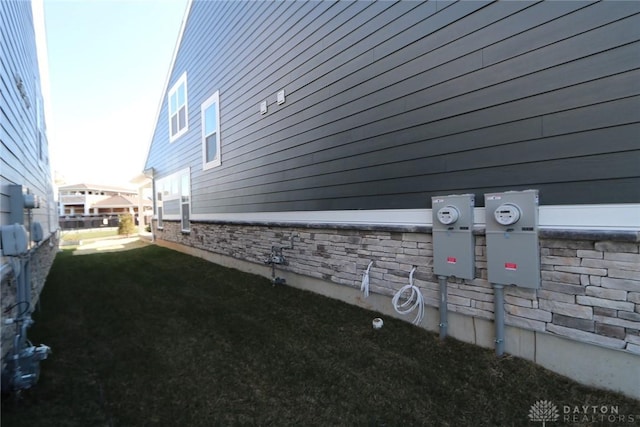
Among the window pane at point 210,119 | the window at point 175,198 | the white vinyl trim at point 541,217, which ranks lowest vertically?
the white vinyl trim at point 541,217

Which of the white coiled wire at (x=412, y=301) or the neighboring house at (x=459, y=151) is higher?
the neighboring house at (x=459, y=151)

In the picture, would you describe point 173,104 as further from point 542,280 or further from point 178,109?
point 542,280

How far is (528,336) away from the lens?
2.54 meters

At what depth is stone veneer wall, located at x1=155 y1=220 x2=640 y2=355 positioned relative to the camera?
2.10 metres

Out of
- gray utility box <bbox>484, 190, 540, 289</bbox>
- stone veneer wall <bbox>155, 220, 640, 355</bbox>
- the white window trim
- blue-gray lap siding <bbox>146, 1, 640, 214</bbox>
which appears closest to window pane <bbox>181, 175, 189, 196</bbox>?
the white window trim

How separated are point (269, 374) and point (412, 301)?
1673mm

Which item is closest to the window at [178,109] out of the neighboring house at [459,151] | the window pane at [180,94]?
the window pane at [180,94]

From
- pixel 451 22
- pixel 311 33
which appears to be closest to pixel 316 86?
pixel 311 33

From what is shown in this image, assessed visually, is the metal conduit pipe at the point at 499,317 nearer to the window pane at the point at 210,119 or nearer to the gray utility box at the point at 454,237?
the gray utility box at the point at 454,237

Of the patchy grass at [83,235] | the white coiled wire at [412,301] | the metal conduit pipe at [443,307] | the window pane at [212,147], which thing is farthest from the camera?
the patchy grass at [83,235]

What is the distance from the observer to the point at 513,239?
2535 mm

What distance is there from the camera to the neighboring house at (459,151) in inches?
84.9

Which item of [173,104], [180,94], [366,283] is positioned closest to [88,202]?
[173,104]

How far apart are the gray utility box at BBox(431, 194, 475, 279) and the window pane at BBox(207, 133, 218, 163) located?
6.64 m
